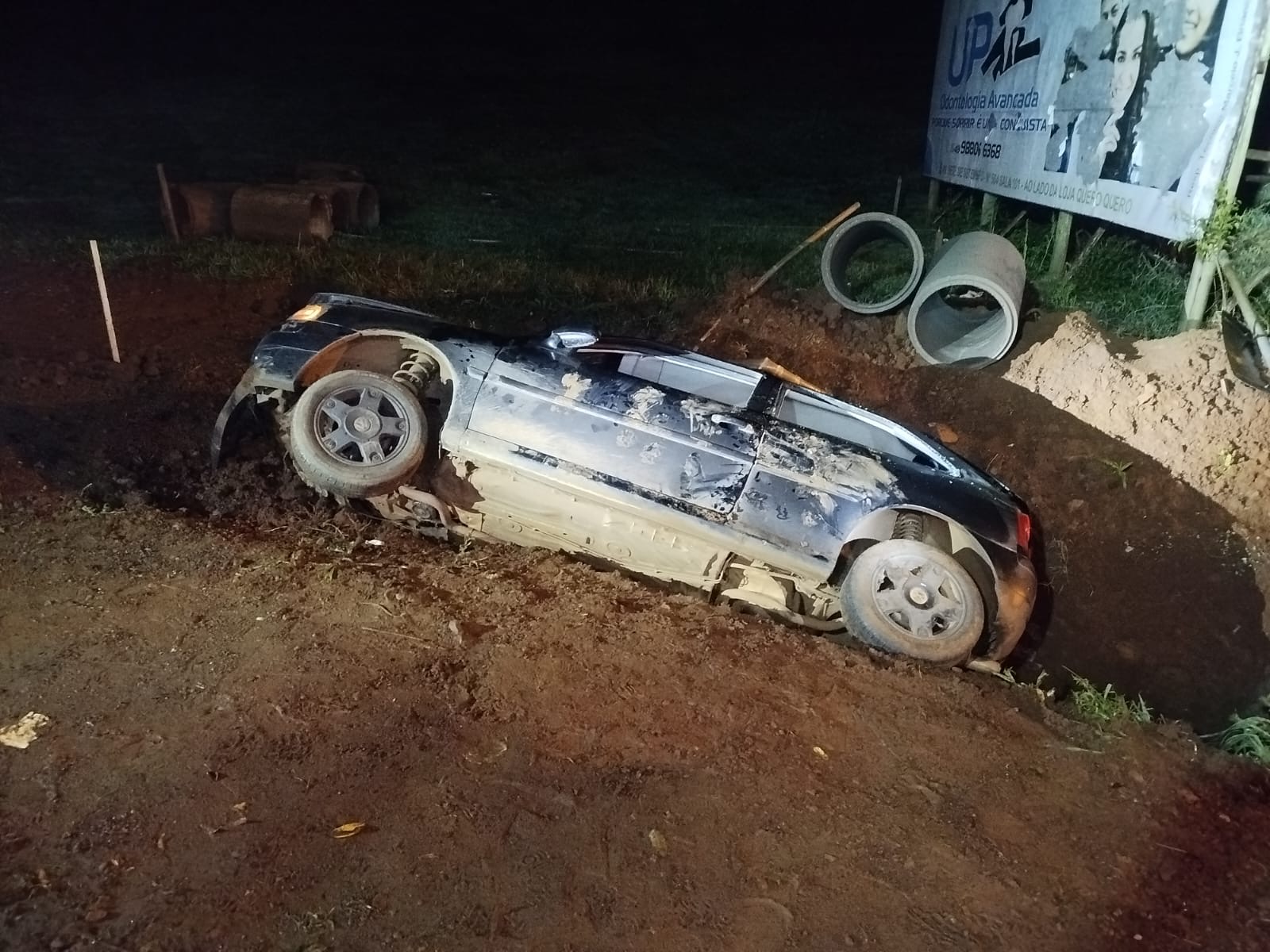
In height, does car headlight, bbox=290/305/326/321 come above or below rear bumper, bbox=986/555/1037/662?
above

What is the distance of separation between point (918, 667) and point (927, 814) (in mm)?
1249

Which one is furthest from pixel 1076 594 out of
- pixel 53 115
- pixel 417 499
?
pixel 53 115

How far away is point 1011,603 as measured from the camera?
5.40 meters

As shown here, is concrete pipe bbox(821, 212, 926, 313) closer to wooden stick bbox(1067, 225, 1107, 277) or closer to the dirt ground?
wooden stick bbox(1067, 225, 1107, 277)

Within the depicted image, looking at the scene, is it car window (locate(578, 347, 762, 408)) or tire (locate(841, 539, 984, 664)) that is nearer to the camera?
tire (locate(841, 539, 984, 664))

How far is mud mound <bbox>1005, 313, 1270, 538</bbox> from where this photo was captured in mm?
6340

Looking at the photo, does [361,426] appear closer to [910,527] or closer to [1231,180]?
[910,527]

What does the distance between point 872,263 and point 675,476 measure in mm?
6332

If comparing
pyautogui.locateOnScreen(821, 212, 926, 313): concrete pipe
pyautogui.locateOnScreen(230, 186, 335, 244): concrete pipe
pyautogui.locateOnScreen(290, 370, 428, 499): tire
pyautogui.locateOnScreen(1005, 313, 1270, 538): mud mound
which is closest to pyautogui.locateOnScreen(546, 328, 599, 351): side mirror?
pyautogui.locateOnScreen(290, 370, 428, 499): tire

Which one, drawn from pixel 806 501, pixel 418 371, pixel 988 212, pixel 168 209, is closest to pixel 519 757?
pixel 806 501

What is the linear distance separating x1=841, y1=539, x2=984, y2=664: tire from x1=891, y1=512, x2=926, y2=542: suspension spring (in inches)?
4.6

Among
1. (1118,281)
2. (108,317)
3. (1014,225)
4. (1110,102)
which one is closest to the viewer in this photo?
(108,317)

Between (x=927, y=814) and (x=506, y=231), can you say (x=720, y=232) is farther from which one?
(x=927, y=814)

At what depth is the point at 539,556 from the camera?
18.1 ft
